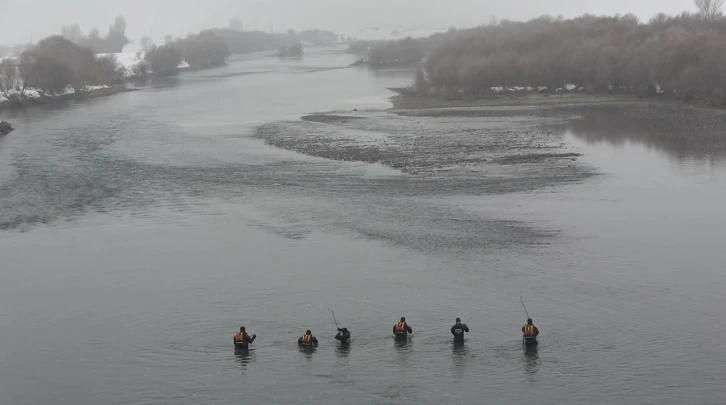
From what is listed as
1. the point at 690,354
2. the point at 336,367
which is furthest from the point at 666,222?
the point at 336,367

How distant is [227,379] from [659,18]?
76573 mm

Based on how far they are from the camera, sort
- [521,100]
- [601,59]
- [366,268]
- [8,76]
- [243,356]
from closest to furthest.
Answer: [243,356], [366,268], [521,100], [601,59], [8,76]

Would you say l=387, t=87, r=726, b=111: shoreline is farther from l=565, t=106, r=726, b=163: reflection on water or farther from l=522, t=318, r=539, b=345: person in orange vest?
l=522, t=318, r=539, b=345: person in orange vest

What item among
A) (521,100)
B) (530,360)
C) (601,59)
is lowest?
(530,360)

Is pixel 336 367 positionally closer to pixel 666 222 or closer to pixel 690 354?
pixel 690 354

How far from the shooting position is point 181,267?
24062mm

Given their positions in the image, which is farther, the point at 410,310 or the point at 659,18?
the point at 659,18

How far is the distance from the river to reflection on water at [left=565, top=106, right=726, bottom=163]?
0.37 metres

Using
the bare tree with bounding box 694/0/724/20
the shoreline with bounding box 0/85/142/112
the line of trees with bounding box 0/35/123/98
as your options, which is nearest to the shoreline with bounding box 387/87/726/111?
the shoreline with bounding box 0/85/142/112

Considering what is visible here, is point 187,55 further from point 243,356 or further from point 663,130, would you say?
point 243,356

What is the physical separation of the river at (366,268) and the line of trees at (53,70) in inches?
1154

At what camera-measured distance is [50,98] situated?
72188mm

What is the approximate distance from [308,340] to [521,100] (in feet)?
163

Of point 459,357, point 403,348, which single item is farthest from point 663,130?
point 403,348
